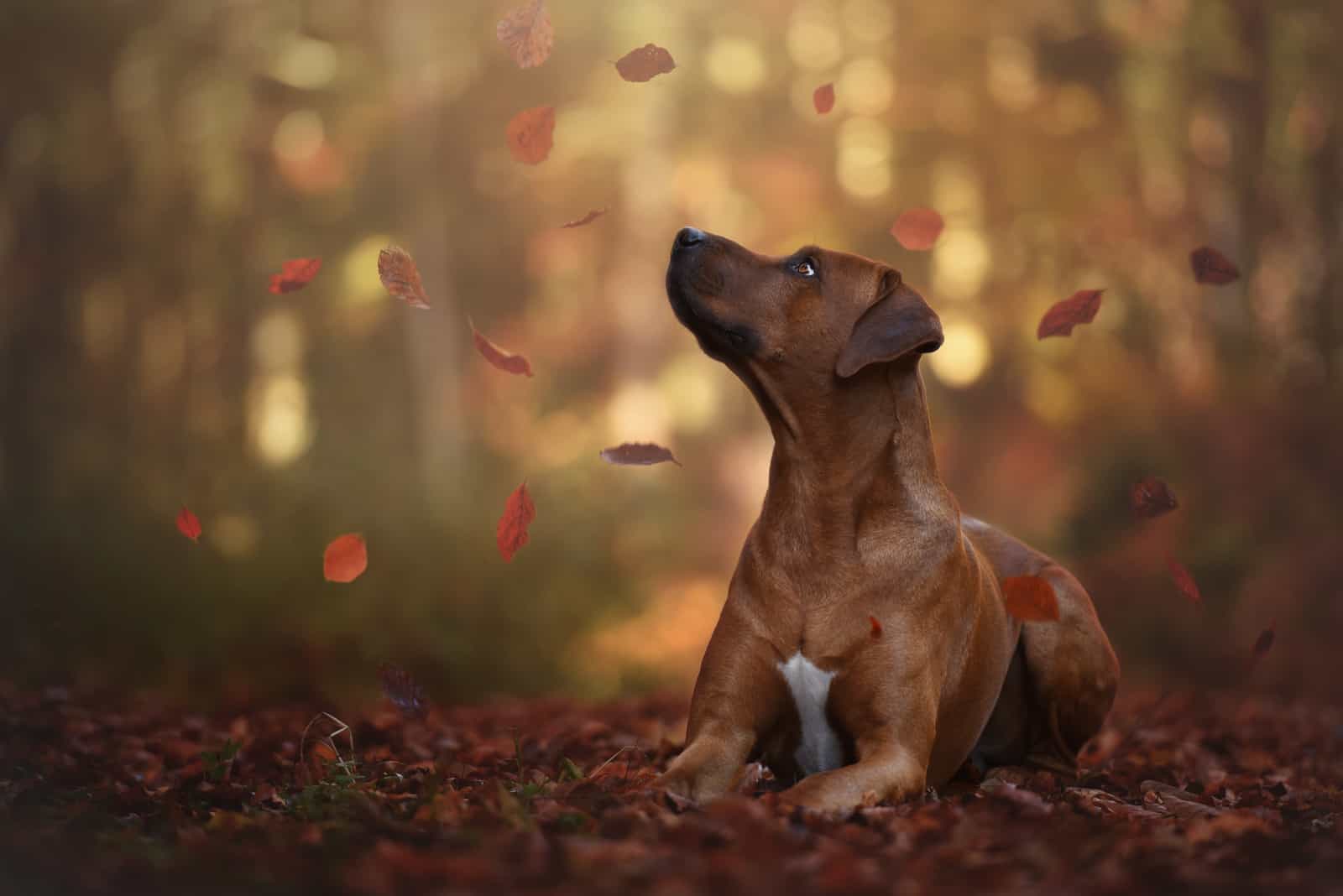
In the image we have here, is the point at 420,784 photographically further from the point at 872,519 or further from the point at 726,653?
the point at 872,519

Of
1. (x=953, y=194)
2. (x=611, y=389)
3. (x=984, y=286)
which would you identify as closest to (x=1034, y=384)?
(x=984, y=286)

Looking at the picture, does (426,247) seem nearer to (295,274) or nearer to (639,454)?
(295,274)

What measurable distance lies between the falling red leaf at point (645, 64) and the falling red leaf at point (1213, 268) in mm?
2181

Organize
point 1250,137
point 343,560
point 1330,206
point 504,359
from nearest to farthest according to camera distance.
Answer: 1. point 504,359
2. point 343,560
3. point 1330,206
4. point 1250,137

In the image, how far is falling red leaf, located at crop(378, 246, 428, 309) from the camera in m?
4.61

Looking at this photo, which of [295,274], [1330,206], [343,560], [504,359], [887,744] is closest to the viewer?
[887,744]

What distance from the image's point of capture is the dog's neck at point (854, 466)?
4.23 metres

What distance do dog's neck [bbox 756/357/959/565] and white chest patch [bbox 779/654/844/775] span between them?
39 cm

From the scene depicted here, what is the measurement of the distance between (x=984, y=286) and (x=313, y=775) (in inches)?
511

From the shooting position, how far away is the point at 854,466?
13.9ft

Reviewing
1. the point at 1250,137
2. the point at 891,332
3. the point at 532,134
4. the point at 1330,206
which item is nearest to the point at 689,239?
the point at 891,332

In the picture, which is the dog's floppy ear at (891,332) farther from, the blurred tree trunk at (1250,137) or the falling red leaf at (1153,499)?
the blurred tree trunk at (1250,137)

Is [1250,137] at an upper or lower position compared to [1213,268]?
→ upper

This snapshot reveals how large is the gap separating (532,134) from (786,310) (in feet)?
4.52
